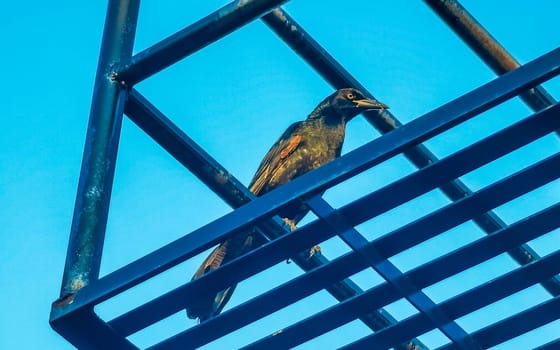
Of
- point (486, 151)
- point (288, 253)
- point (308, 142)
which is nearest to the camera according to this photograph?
point (486, 151)

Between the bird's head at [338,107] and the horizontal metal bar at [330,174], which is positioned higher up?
the bird's head at [338,107]

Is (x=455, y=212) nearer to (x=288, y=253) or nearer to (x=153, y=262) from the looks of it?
(x=288, y=253)

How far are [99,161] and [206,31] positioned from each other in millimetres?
510

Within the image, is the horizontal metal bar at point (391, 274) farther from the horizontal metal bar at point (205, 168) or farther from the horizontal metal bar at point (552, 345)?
the horizontal metal bar at point (205, 168)

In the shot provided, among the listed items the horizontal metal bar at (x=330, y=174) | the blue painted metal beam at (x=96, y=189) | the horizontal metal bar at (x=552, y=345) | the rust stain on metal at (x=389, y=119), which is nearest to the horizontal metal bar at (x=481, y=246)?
the horizontal metal bar at (x=330, y=174)

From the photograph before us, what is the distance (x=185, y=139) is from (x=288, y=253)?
98 centimetres

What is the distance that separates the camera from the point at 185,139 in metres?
3.37

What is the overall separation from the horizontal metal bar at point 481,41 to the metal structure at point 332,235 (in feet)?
2.48

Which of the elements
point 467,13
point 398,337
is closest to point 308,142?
point 467,13

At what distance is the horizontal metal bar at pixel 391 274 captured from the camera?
248cm

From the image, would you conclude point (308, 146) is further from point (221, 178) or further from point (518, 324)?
point (518, 324)

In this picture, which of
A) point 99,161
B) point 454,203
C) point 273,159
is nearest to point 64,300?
point 99,161

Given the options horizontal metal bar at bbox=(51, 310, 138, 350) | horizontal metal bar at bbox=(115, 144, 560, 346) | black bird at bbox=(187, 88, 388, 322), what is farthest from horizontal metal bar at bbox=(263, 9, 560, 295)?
black bird at bbox=(187, 88, 388, 322)

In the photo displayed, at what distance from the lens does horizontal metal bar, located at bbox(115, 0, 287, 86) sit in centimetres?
306
